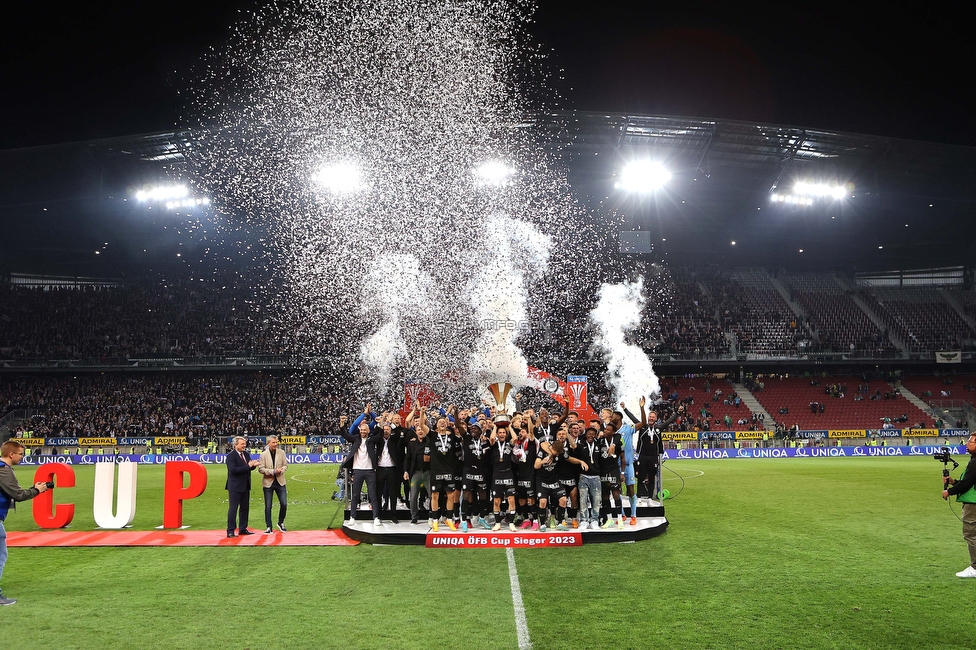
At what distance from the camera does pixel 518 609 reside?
7.96 m

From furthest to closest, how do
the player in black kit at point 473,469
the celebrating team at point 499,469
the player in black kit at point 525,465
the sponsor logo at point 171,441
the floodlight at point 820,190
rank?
the floodlight at point 820,190 → the sponsor logo at point 171,441 → the player in black kit at point 473,469 → the player in black kit at point 525,465 → the celebrating team at point 499,469

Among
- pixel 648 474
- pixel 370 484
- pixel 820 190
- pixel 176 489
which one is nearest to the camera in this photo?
pixel 370 484

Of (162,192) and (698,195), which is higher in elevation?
(698,195)

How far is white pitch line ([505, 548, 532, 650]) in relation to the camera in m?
6.85

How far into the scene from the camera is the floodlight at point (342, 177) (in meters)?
26.9

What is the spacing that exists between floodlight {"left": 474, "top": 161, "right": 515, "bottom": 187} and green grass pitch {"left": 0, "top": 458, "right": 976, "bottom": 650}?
64.8 ft

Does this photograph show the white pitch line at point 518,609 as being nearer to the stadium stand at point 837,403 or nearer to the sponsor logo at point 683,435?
the sponsor logo at point 683,435

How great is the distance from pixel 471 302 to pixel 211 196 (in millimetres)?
22680

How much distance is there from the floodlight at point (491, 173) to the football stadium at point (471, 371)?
35 cm

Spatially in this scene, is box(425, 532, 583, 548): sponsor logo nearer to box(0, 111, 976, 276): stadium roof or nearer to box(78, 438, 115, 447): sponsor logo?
box(0, 111, 976, 276): stadium roof

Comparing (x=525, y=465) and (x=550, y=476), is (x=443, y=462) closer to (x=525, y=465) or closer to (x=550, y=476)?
Result: (x=525, y=465)

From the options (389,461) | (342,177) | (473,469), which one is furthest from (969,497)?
(342,177)

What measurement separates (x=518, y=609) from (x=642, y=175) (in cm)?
3697

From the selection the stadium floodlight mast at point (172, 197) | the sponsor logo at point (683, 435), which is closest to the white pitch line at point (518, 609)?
the sponsor logo at point (683, 435)
